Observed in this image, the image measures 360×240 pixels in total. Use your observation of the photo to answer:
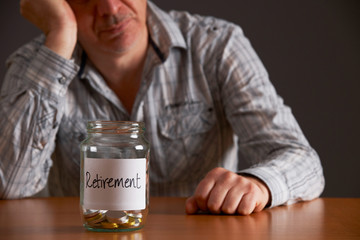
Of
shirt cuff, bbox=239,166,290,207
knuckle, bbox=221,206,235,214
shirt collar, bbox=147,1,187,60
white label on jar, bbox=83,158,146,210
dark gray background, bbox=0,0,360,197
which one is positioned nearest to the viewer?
white label on jar, bbox=83,158,146,210

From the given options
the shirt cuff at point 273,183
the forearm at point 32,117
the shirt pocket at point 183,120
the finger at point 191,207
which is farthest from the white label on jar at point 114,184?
the shirt pocket at point 183,120

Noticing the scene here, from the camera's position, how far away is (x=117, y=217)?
2.46 ft

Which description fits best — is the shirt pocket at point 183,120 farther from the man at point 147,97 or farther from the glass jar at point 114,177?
the glass jar at point 114,177

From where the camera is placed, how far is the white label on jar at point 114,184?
72 cm

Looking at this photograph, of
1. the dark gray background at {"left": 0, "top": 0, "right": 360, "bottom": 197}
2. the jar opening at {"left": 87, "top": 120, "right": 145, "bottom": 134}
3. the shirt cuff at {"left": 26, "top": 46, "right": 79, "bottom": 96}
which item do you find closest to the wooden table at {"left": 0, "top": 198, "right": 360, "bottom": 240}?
the jar opening at {"left": 87, "top": 120, "right": 145, "bottom": 134}

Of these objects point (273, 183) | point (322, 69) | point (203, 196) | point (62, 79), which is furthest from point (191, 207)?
point (322, 69)

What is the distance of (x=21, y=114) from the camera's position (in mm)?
1350

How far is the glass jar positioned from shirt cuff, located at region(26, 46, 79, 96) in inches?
24.7

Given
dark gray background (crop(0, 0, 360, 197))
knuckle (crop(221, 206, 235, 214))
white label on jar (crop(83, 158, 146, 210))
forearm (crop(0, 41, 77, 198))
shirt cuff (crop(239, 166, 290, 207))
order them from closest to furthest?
white label on jar (crop(83, 158, 146, 210)), knuckle (crop(221, 206, 235, 214)), shirt cuff (crop(239, 166, 290, 207)), forearm (crop(0, 41, 77, 198)), dark gray background (crop(0, 0, 360, 197))

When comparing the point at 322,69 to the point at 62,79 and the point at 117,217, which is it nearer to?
the point at 62,79

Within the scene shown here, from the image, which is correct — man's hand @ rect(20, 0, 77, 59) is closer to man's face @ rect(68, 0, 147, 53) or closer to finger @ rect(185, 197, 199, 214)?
man's face @ rect(68, 0, 147, 53)

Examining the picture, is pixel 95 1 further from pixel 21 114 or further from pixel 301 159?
pixel 301 159

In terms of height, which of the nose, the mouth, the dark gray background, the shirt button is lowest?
the dark gray background

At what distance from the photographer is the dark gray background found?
2.35m
